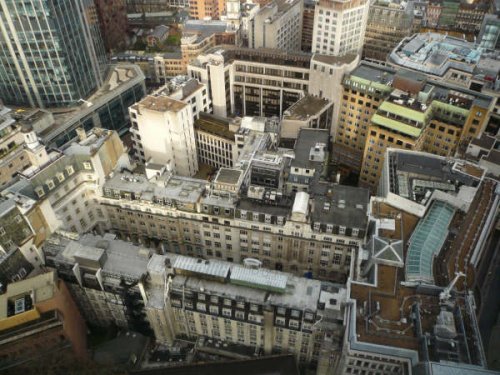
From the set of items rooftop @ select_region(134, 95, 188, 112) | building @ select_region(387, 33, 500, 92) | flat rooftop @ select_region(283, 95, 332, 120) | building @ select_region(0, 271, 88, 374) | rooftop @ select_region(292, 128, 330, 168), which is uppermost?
building @ select_region(387, 33, 500, 92)

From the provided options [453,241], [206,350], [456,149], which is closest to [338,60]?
[456,149]

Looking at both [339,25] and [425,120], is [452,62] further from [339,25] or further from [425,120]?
[425,120]

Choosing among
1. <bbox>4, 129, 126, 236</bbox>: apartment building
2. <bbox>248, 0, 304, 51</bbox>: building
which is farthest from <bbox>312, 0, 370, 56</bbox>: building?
→ <bbox>4, 129, 126, 236</bbox>: apartment building

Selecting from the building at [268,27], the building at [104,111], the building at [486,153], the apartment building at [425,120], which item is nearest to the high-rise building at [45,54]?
the building at [104,111]

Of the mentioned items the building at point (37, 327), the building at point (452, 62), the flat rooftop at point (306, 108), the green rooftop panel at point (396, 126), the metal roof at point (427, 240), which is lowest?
the building at point (37, 327)

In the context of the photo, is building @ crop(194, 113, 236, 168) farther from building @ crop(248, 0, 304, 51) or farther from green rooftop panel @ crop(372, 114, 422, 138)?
building @ crop(248, 0, 304, 51)

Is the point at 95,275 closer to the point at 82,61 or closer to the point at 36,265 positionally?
the point at 36,265

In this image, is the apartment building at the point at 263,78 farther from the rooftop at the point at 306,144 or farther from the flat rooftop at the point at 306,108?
the rooftop at the point at 306,144
